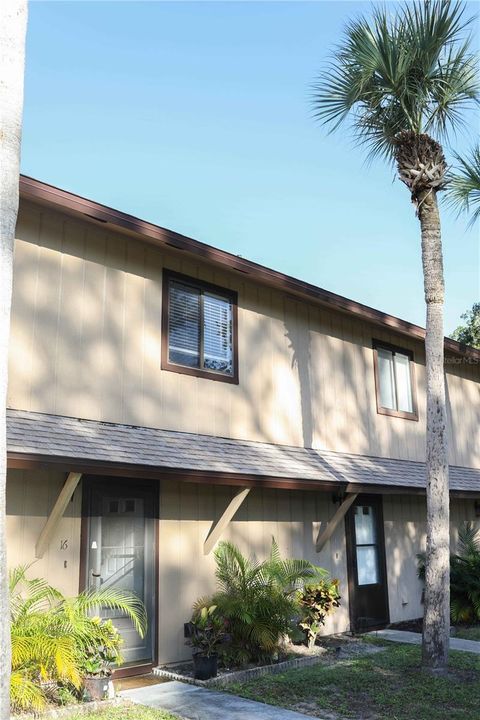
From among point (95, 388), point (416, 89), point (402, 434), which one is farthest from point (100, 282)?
point (402, 434)

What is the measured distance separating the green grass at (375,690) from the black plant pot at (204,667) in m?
0.32

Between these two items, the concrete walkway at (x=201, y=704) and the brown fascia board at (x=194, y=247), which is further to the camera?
the brown fascia board at (x=194, y=247)

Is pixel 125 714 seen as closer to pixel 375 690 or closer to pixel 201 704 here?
pixel 201 704

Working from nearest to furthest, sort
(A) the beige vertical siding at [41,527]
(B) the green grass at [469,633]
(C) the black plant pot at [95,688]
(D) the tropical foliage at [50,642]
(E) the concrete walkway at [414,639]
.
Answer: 1. (D) the tropical foliage at [50,642]
2. (C) the black plant pot at [95,688]
3. (A) the beige vertical siding at [41,527]
4. (E) the concrete walkway at [414,639]
5. (B) the green grass at [469,633]

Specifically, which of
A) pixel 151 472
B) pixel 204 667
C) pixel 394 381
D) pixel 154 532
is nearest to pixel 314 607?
pixel 204 667

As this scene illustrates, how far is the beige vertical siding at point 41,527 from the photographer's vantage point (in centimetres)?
725

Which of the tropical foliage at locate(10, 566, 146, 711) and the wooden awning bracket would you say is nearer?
the tropical foliage at locate(10, 566, 146, 711)

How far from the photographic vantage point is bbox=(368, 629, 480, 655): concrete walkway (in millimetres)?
9780

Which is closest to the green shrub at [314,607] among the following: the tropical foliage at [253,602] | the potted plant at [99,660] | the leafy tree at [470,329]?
the tropical foliage at [253,602]

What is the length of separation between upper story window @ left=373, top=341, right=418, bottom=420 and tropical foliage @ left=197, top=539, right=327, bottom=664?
4680mm

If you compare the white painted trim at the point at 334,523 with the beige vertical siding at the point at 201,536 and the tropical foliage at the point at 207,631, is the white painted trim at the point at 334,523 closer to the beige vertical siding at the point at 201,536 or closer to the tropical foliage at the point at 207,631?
the beige vertical siding at the point at 201,536

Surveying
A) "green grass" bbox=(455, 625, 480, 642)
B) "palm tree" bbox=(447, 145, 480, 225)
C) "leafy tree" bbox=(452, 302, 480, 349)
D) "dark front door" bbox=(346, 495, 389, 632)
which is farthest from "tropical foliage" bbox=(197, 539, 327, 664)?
"leafy tree" bbox=(452, 302, 480, 349)

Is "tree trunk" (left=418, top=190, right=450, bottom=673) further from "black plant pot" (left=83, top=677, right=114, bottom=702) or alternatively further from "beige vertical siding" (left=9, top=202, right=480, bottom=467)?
"black plant pot" (left=83, top=677, right=114, bottom=702)

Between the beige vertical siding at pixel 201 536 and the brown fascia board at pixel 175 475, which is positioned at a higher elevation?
the brown fascia board at pixel 175 475
